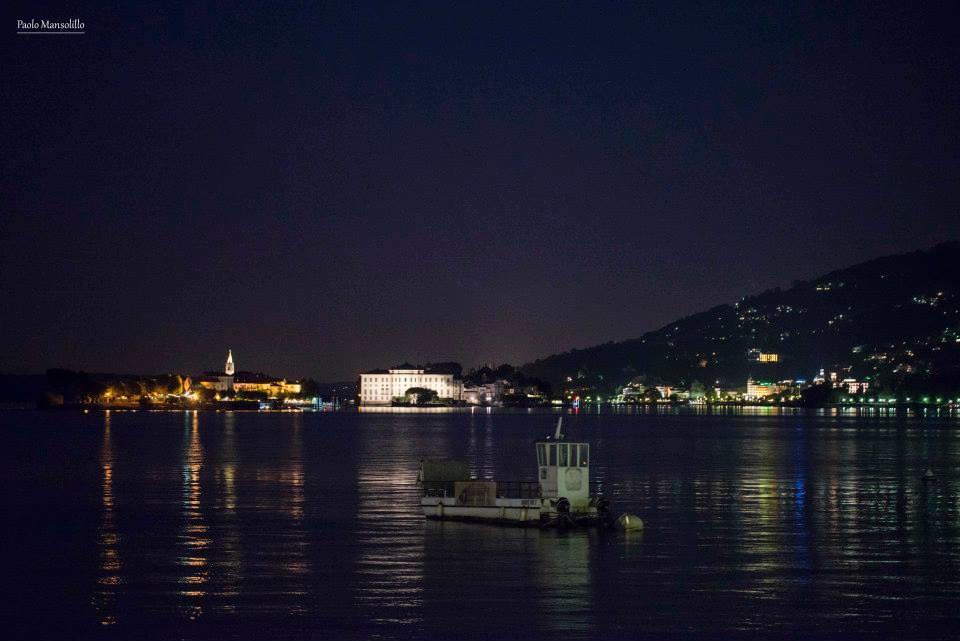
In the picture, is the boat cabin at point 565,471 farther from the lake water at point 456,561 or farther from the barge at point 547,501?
the lake water at point 456,561

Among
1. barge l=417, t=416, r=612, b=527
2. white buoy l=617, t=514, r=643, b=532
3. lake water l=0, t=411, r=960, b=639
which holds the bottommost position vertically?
lake water l=0, t=411, r=960, b=639

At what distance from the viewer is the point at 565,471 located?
39688mm

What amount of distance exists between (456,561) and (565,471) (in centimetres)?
797

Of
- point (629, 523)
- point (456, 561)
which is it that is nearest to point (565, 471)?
point (629, 523)

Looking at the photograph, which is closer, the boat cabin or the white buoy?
the boat cabin

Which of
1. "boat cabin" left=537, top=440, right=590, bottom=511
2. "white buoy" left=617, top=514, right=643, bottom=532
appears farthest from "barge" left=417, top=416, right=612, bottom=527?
"white buoy" left=617, top=514, right=643, bottom=532

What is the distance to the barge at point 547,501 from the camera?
3922 centimetres

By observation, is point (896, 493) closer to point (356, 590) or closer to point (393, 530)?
point (393, 530)

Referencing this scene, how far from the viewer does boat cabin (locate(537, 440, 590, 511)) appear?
128 ft

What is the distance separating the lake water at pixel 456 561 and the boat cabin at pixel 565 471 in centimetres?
198

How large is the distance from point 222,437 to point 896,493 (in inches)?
3130

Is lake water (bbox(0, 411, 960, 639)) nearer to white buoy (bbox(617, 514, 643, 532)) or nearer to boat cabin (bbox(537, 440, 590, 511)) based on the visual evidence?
white buoy (bbox(617, 514, 643, 532))

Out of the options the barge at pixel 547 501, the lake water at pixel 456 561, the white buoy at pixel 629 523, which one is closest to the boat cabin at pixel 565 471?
the barge at pixel 547 501

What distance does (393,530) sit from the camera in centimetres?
3934
